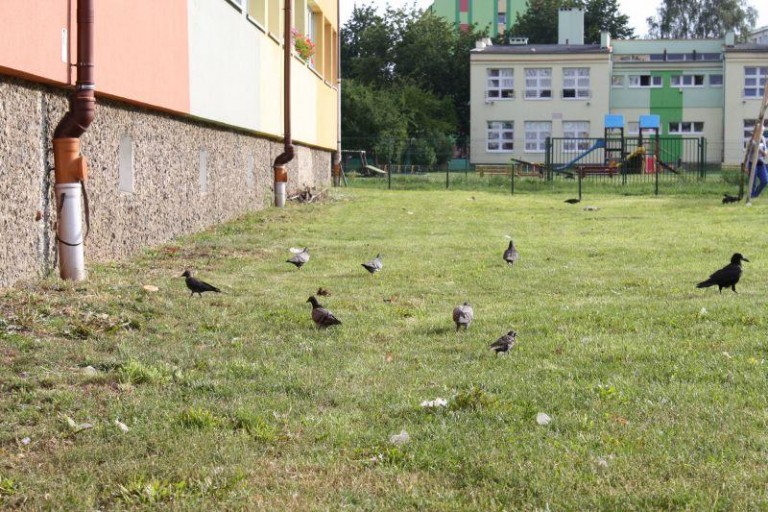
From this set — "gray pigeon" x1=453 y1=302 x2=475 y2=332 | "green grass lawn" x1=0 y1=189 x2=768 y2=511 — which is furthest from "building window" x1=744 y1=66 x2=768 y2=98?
"gray pigeon" x1=453 y1=302 x2=475 y2=332

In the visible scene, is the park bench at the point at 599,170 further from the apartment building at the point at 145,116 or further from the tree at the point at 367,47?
the tree at the point at 367,47

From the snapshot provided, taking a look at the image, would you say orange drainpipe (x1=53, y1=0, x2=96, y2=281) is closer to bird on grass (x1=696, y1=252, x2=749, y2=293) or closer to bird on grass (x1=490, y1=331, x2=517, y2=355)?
bird on grass (x1=490, y1=331, x2=517, y2=355)

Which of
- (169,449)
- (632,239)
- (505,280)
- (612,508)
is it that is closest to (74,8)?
(505,280)

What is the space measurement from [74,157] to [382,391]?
16.2 ft

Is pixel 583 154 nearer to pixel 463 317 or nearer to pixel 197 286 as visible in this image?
pixel 197 286

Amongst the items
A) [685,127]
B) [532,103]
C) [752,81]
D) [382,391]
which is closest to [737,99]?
[752,81]

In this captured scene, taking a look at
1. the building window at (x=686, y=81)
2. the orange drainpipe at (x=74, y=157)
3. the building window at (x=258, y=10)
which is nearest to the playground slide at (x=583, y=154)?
the building window at (x=686, y=81)

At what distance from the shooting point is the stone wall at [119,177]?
9086 mm

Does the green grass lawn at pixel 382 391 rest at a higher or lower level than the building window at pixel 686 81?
lower

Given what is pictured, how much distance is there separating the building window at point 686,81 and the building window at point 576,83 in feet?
20.4

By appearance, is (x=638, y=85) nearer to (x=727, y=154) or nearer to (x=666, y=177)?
(x=727, y=154)

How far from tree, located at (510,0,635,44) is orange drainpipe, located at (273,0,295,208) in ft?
204

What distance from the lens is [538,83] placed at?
210 feet

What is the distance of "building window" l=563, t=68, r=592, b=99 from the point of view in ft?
209
